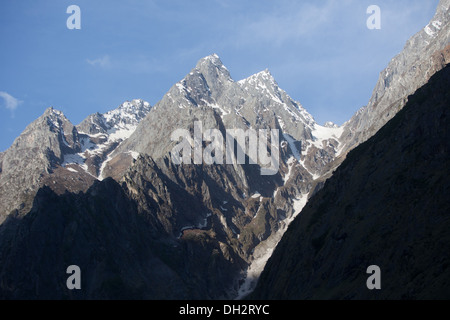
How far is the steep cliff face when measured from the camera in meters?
132

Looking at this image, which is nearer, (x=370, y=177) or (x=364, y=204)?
(x=364, y=204)

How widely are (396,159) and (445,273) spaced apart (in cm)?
7354

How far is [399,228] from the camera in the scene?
6093 inches

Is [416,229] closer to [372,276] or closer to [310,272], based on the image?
[372,276]

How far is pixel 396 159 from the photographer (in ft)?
618

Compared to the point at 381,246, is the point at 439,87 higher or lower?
higher

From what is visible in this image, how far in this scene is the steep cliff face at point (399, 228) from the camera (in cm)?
13200
